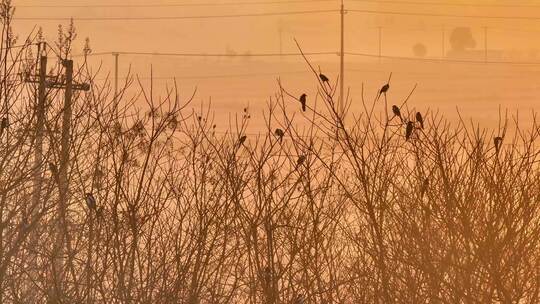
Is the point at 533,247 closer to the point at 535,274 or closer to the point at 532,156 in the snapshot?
the point at 535,274

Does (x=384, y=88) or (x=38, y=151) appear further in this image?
(x=38, y=151)

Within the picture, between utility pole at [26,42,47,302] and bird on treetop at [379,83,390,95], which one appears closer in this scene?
bird on treetop at [379,83,390,95]

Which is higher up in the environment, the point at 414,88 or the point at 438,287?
Answer: the point at 414,88

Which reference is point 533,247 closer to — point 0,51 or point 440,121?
point 440,121

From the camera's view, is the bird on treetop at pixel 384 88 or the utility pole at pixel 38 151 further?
the utility pole at pixel 38 151

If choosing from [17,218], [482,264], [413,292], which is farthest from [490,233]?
→ [17,218]

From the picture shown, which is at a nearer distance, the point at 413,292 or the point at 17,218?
the point at 413,292

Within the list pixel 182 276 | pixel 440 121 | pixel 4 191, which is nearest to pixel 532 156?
pixel 440 121

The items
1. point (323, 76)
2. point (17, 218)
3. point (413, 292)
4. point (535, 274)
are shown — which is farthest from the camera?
point (17, 218)

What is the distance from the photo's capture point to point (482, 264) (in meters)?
8.65

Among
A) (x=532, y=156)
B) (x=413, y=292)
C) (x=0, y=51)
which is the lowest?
(x=413, y=292)

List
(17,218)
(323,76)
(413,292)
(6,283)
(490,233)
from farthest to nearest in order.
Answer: (17,218) → (6,283) → (413,292) → (490,233) → (323,76)

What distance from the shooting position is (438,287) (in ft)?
28.9

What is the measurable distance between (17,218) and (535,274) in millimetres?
7411
